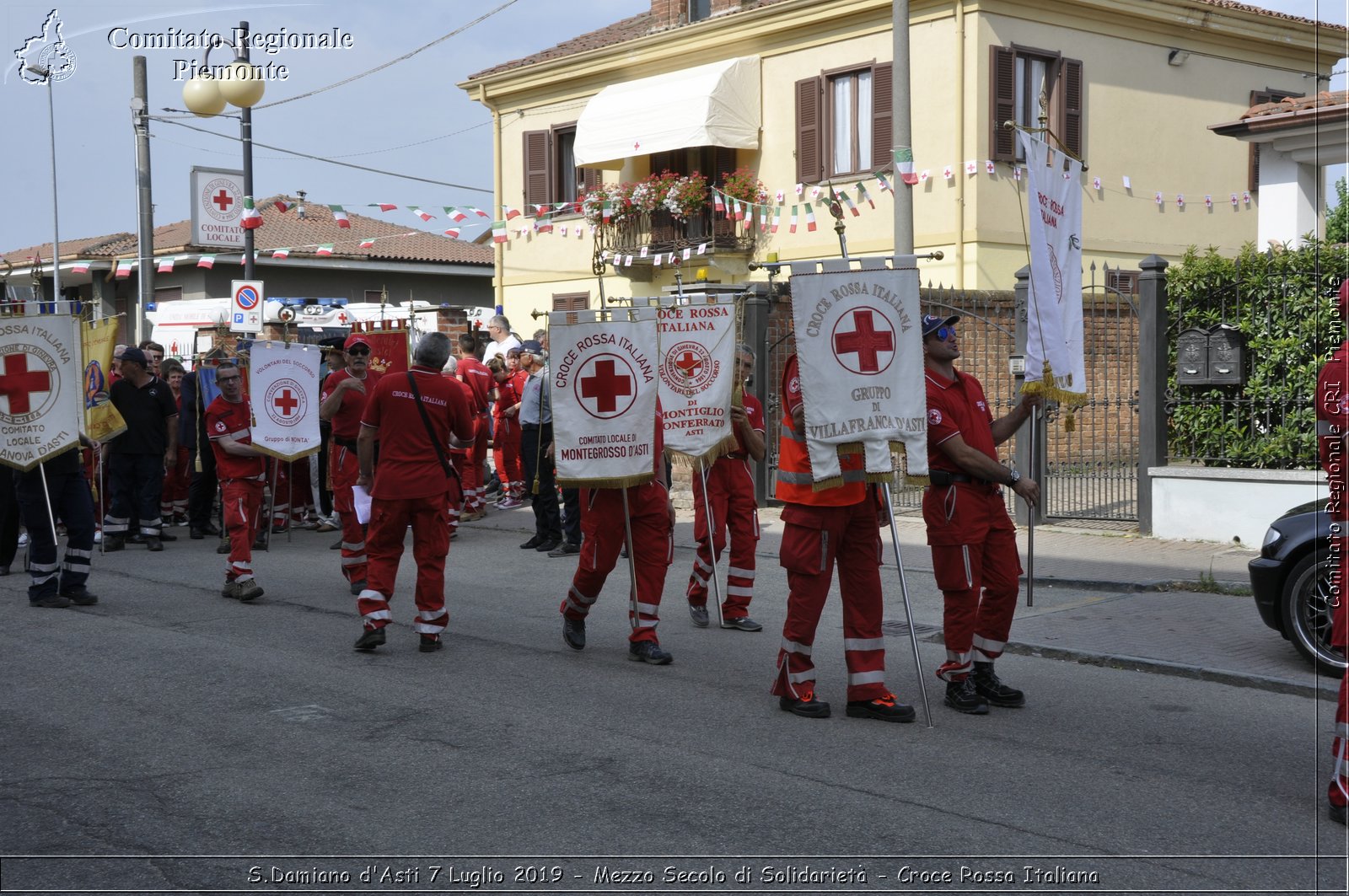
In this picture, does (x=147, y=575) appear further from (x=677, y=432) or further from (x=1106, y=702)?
Result: (x=1106, y=702)

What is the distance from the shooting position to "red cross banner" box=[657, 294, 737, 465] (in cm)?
926

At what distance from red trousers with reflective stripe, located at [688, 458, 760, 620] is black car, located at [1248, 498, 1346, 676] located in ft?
10.6

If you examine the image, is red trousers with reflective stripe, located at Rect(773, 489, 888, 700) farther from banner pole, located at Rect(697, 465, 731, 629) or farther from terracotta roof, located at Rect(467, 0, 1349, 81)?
terracotta roof, located at Rect(467, 0, 1349, 81)

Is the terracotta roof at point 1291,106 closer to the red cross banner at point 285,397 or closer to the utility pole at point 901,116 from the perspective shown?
the utility pole at point 901,116

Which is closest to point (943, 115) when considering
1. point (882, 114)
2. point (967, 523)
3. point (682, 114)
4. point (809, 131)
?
point (882, 114)

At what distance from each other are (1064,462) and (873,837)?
35.3 ft

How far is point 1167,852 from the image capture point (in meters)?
4.74

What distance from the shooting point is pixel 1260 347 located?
482 inches

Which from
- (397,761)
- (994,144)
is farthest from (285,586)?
(994,144)

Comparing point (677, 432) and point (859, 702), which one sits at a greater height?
point (677, 432)

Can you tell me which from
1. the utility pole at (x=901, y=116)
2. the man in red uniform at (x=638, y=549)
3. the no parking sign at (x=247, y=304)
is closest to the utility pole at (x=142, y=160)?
the no parking sign at (x=247, y=304)

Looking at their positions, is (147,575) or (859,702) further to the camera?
(147,575)

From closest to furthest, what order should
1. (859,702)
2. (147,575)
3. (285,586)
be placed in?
(859,702) < (285,586) < (147,575)

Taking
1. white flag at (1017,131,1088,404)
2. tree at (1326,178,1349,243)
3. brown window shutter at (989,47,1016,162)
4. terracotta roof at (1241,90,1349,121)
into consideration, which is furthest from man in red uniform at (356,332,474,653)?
tree at (1326,178,1349,243)
